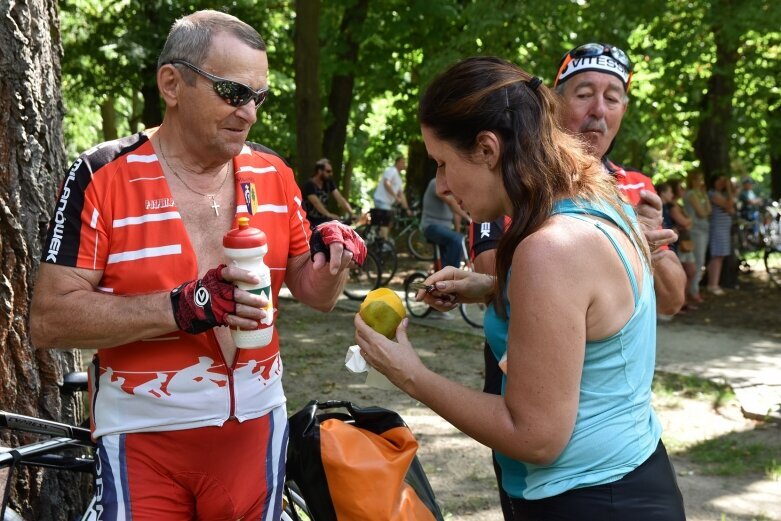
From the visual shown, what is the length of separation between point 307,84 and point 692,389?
8.35 metres

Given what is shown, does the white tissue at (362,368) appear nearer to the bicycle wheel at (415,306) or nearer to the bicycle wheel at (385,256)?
the bicycle wheel at (415,306)

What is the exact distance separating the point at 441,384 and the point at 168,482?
84 centimetres

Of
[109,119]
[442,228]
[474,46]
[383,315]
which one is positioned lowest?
[442,228]

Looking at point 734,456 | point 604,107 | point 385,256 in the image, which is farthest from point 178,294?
point 385,256

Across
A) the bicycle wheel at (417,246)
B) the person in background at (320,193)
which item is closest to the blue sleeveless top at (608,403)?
the person in background at (320,193)

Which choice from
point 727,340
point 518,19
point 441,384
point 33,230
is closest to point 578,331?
point 441,384

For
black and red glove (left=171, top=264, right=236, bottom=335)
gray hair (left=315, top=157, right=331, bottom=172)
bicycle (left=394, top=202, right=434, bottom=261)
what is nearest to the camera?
black and red glove (left=171, top=264, right=236, bottom=335)

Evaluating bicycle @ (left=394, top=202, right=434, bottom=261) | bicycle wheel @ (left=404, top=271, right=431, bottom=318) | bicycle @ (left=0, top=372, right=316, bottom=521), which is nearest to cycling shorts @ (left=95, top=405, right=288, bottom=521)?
bicycle @ (left=0, top=372, right=316, bottom=521)

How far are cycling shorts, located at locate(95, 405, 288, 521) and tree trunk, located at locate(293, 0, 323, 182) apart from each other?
11.6m

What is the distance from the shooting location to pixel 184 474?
236 cm

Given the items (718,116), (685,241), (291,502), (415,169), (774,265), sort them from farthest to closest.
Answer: (415,169)
(774,265)
(718,116)
(685,241)
(291,502)

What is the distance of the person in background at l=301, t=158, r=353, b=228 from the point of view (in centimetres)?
1250

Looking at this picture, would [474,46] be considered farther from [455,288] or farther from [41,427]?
[41,427]

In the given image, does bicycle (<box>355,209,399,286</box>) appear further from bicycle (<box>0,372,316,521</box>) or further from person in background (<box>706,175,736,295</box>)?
bicycle (<box>0,372,316,521</box>)
